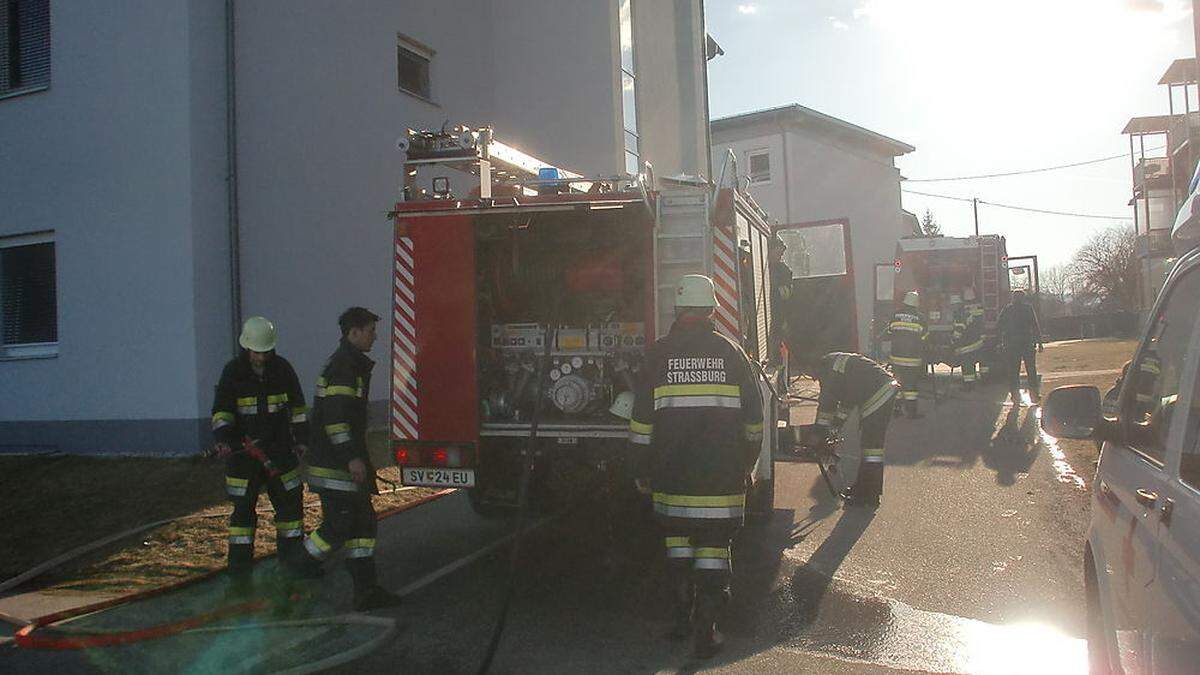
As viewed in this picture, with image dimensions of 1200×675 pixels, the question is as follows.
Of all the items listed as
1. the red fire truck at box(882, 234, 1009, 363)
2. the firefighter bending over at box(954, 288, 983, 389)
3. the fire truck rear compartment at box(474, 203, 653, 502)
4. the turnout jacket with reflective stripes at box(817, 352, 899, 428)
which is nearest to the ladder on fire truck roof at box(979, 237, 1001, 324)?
the red fire truck at box(882, 234, 1009, 363)

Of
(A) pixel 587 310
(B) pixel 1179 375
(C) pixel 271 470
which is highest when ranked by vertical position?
(A) pixel 587 310

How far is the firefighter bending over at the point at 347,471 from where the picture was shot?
5.47 metres

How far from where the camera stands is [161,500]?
28.0ft

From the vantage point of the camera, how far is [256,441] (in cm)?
605

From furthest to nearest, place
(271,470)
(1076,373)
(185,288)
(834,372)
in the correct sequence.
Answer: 1. (1076,373)
2. (185,288)
3. (834,372)
4. (271,470)

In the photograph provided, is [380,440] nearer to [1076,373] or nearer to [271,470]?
[271,470]

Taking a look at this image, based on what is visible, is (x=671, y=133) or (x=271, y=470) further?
(x=671, y=133)

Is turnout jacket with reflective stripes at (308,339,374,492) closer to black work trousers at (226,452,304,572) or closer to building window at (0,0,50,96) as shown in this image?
black work trousers at (226,452,304,572)

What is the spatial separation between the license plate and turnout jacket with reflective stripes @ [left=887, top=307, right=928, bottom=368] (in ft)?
25.3

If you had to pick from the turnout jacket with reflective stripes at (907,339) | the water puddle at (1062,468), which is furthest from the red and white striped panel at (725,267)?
the turnout jacket with reflective stripes at (907,339)

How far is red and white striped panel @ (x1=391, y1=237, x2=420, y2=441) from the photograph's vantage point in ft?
20.6

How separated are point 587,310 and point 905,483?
388 cm

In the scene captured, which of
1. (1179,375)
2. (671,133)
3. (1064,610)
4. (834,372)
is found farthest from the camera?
(671,133)

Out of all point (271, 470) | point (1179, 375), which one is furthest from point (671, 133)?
point (1179, 375)
